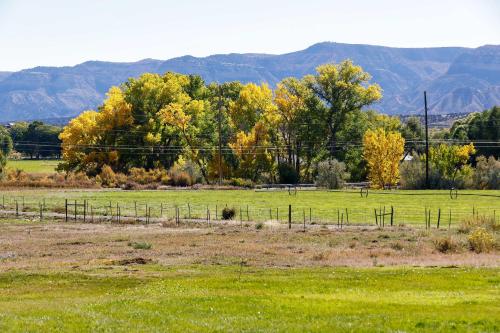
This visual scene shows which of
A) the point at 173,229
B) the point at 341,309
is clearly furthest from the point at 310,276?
the point at 173,229

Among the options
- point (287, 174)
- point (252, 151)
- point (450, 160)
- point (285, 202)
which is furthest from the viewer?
point (287, 174)

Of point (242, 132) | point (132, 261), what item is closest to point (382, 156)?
point (242, 132)

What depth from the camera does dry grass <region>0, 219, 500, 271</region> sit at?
149 feet

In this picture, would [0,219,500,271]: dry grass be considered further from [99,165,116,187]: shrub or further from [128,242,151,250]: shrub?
[99,165,116,187]: shrub

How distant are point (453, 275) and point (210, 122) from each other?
104936 millimetres

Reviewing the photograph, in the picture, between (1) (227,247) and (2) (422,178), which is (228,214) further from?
(2) (422,178)

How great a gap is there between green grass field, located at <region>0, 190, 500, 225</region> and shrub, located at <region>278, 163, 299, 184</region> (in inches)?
721

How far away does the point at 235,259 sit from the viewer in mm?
46812

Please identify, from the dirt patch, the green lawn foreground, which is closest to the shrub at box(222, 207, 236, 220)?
the dirt patch

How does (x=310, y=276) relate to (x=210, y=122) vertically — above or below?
below

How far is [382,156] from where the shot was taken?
→ 121m

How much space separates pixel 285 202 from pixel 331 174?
28.7m

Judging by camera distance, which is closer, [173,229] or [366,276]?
[366,276]

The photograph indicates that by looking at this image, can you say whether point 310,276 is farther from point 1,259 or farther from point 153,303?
point 1,259
